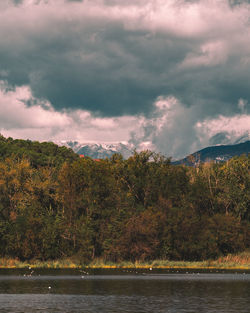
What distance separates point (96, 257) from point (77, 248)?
14.1 ft

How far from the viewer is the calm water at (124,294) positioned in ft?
164

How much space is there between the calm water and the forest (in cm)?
2678

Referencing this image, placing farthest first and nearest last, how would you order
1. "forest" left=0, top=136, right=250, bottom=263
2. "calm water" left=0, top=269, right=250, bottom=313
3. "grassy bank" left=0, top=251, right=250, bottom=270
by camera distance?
"forest" left=0, top=136, right=250, bottom=263
"grassy bank" left=0, top=251, right=250, bottom=270
"calm water" left=0, top=269, right=250, bottom=313

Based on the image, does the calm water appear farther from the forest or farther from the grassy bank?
the forest

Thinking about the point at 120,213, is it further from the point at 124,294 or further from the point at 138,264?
the point at 124,294

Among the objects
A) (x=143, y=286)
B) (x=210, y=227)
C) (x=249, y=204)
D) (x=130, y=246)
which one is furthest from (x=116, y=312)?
(x=249, y=204)

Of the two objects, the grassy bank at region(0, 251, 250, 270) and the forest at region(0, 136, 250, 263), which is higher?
the forest at region(0, 136, 250, 263)

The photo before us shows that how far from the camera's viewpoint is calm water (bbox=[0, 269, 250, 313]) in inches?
1962

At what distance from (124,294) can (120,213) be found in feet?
187

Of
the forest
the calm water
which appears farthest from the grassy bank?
the calm water

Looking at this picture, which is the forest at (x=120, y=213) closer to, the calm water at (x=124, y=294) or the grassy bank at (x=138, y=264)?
the grassy bank at (x=138, y=264)

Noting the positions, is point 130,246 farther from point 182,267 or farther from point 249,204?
point 249,204

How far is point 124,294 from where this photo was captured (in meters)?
62.5

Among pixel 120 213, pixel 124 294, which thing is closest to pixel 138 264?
pixel 120 213
